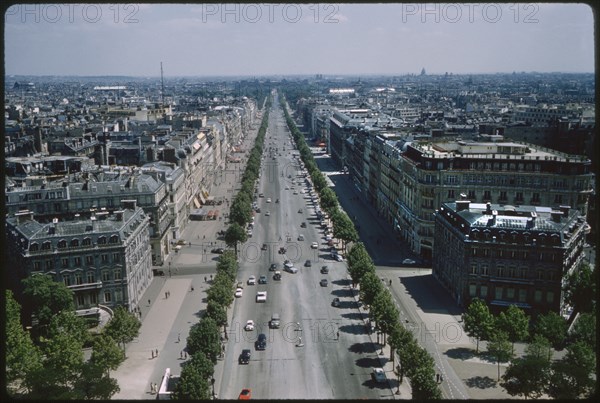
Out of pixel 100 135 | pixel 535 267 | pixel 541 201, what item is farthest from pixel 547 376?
pixel 100 135

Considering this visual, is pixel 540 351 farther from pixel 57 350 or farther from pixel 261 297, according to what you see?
pixel 57 350

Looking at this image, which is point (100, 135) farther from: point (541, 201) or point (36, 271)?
point (541, 201)

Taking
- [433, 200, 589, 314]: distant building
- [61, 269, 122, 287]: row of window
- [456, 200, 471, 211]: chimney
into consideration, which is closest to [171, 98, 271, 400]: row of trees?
[61, 269, 122, 287]: row of window

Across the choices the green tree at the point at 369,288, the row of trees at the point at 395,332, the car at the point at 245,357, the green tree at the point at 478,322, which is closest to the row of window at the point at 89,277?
the car at the point at 245,357

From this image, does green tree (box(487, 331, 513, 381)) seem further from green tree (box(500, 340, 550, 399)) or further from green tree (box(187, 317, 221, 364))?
green tree (box(187, 317, 221, 364))

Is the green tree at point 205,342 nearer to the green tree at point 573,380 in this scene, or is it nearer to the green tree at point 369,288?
the green tree at point 369,288

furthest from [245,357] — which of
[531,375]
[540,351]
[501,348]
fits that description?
[540,351]

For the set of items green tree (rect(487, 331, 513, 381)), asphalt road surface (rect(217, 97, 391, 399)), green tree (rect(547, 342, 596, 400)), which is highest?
green tree (rect(547, 342, 596, 400))
